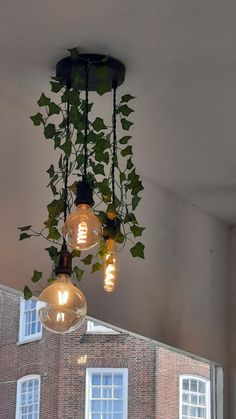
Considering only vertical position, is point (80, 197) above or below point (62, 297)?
above

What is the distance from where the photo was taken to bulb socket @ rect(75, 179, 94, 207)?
306cm

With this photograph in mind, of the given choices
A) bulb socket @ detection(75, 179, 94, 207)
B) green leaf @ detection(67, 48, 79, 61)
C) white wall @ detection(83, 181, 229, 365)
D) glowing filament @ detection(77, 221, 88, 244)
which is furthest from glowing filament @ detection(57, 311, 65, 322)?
green leaf @ detection(67, 48, 79, 61)

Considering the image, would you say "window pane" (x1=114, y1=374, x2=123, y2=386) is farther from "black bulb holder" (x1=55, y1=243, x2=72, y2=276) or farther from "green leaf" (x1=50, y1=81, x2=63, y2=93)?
"green leaf" (x1=50, y1=81, x2=63, y2=93)

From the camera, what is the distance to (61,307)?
300cm

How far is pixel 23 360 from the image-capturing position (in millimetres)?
4648

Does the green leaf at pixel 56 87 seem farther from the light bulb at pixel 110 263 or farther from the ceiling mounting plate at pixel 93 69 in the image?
the light bulb at pixel 110 263

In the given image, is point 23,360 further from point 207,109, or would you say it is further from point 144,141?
point 207,109

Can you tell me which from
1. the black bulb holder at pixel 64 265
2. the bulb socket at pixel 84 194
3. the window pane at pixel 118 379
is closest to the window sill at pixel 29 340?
the window pane at pixel 118 379

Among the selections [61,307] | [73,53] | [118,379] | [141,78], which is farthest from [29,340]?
[73,53]

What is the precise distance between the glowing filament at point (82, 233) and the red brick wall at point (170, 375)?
1.78 m

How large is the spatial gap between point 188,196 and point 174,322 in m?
0.70

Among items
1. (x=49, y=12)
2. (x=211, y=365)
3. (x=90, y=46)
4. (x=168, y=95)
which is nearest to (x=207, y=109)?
(x=168, y=95)

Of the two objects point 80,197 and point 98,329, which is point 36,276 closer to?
point 80,197

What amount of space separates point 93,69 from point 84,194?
1.71 ft
